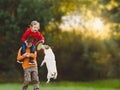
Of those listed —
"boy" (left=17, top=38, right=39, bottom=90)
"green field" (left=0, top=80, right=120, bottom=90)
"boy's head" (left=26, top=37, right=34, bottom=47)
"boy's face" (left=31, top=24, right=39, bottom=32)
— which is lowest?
"green field" (left=0, top=80, right=120, bottom=90)

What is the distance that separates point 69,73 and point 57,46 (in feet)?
9.28

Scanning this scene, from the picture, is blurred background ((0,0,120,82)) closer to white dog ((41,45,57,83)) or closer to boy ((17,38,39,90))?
white dog ((41,45,57,83))

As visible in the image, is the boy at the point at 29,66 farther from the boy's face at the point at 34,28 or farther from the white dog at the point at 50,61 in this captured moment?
the white dog at the point at 50,61

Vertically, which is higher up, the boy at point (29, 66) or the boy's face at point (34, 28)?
the boy's face at point (34, 28)

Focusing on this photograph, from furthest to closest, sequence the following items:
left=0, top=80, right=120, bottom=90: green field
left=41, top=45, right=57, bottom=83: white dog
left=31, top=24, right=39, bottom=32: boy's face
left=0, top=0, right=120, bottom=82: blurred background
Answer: left=0, top=0, right=120, bottom=82: blurred background < left=0, top=80, right=120, bottom=90: green field < left=41, top=45, right=57, bottom=83: white dog < left=31, top=24, right=39, bottom=32: boy's face

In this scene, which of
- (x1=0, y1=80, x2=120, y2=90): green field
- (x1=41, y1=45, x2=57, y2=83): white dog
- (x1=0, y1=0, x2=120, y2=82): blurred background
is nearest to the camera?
(x1=41, y1=45, x2=57, y2=83): white dog

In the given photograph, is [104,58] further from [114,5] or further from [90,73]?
[114,5]

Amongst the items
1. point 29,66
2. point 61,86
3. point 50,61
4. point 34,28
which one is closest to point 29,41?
point 34,28

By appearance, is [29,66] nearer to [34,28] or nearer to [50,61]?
[50,61]

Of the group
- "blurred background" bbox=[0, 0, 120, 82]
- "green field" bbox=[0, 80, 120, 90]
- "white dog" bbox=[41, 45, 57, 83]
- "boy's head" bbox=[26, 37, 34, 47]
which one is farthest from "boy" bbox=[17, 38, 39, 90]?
"blurred background" bbox=[0, 0, 120, 82]

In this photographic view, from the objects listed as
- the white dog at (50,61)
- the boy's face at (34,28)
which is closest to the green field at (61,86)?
the white dog at (50,61)

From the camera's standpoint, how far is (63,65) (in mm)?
44344

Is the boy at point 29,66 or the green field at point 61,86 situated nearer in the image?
the boy at point 29,66

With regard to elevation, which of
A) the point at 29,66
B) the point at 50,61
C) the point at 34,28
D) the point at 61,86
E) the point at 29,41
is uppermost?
the point at 34,28
